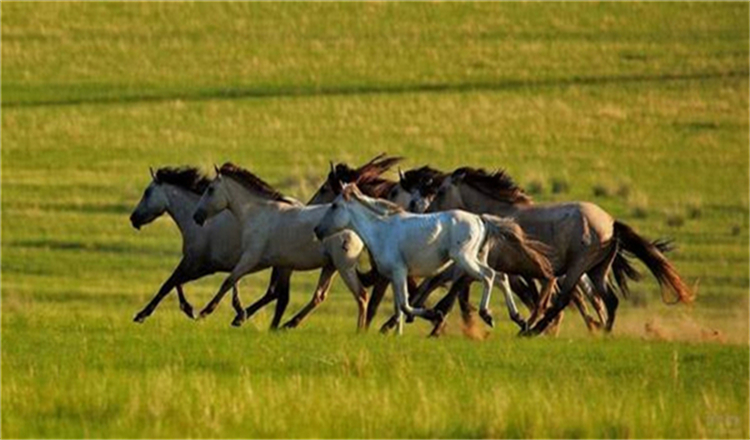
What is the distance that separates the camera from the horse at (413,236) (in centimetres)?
1986

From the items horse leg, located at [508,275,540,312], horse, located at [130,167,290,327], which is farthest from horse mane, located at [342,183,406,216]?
horse leg, located at [508,275,540,312]

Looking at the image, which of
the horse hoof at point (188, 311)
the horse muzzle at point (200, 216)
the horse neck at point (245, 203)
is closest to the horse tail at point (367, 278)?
the horse neck at point (245, 203)

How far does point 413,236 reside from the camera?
19922 millimetres

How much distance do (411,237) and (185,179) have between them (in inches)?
175

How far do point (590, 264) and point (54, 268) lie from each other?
44.8ft

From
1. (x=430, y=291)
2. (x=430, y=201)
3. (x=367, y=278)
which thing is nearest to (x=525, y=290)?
(x=430, y=201)

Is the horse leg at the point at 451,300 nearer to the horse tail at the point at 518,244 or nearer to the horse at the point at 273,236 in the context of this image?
Result: the horse tail at the point at 518,244

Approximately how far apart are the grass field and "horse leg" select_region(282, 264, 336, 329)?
32 centimetres

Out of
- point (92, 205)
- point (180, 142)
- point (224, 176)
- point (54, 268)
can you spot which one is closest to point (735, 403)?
point (224, 176)

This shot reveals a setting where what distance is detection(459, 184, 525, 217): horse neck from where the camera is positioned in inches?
851

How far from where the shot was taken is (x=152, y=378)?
16312 mm

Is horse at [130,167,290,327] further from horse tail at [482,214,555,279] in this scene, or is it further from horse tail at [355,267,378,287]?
horse tail at [482,214,555,279]

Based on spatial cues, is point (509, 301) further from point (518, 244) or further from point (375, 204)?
point (375, 204)

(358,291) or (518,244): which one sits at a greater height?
(518,244)
